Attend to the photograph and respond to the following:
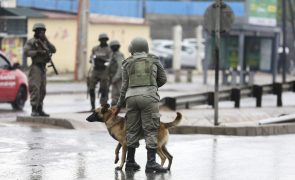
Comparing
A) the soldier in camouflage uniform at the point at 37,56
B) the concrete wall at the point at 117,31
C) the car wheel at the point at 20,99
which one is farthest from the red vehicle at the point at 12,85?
the concrete wall at the point at 117,31

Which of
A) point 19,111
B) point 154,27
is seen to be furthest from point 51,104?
point 154,27

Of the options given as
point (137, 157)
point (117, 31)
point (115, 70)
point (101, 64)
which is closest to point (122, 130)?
point (137, 157)

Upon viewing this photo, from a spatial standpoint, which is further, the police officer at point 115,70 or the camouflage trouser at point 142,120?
the police officer at point 115,70

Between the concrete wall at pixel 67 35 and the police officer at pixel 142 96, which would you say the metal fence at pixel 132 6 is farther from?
the police officer at pixel 142 96

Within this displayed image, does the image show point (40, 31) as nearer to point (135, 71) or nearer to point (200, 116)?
point (200, 116)

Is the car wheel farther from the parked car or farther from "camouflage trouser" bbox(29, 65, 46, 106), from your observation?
the parked car

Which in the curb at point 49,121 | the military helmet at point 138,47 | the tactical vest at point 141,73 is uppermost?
the military helmet at point 138,47

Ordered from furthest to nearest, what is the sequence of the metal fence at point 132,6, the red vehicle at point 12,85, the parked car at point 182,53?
the parked car at point 182,53 → the metal fence at point 132,6 → the red vehicle at point 12,85

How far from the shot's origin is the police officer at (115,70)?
20438 mm

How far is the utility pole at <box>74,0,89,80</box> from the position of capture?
38.7 metres

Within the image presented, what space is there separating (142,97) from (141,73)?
29 cm

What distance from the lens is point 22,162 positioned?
1210cm

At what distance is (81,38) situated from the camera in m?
38.7

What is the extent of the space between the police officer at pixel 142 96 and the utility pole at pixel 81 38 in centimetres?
2732
